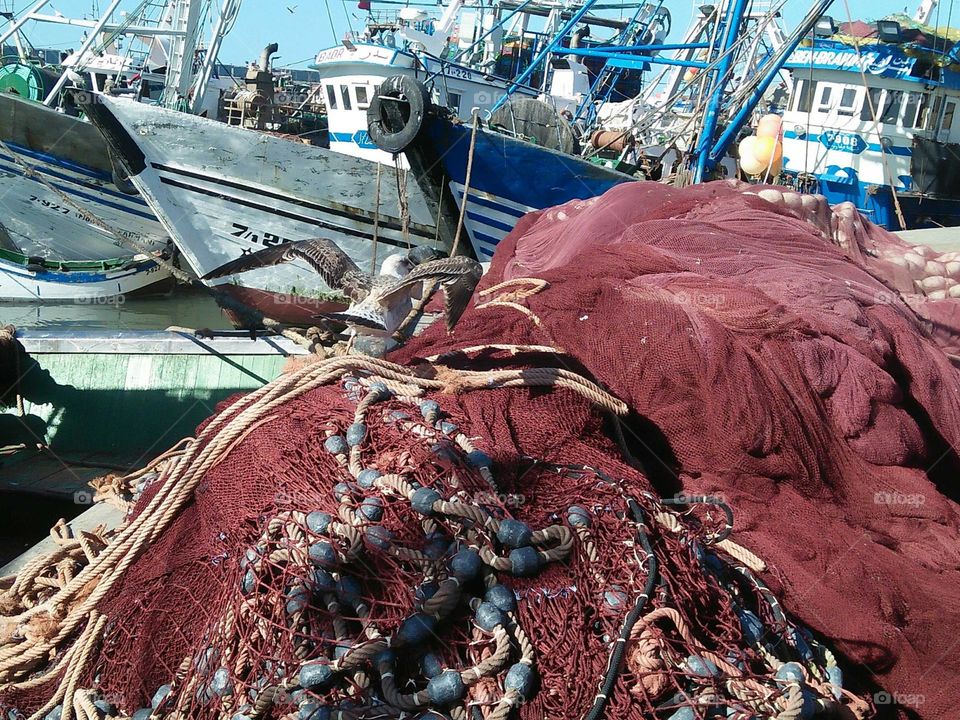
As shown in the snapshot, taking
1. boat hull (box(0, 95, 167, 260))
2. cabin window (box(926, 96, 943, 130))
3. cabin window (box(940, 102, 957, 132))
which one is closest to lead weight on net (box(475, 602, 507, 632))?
boat hull (box(0, 95, 167, 260))

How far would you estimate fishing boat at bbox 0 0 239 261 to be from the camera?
12.3 m

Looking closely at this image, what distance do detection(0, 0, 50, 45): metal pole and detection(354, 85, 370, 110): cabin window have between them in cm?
455

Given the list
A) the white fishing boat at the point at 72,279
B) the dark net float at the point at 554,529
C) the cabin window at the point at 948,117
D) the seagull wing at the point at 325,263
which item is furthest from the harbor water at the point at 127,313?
the cabin window at the point at 948,117

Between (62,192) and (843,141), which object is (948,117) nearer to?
A: (843,141)

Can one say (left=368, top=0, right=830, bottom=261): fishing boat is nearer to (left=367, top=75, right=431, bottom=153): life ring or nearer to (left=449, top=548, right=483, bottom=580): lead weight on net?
(left=367, top=75, right=431, bottom=153): life ring

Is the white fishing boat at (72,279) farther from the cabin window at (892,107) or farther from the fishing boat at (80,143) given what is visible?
the cabin window at (892,107)

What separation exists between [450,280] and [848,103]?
516 inches

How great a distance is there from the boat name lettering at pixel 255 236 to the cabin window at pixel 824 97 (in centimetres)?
930

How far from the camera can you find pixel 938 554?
276 cm

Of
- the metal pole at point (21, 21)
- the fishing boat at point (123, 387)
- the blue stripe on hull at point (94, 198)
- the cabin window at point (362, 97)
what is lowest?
the blue stripe on hull at point (94, 198)

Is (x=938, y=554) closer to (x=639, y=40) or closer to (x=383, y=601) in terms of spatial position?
(x=383, y=601)

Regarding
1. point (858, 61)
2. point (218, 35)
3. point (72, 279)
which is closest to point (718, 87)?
point (858, 61)

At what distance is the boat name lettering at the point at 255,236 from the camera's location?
35.3ft

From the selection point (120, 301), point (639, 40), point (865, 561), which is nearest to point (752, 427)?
point (865, 561)
